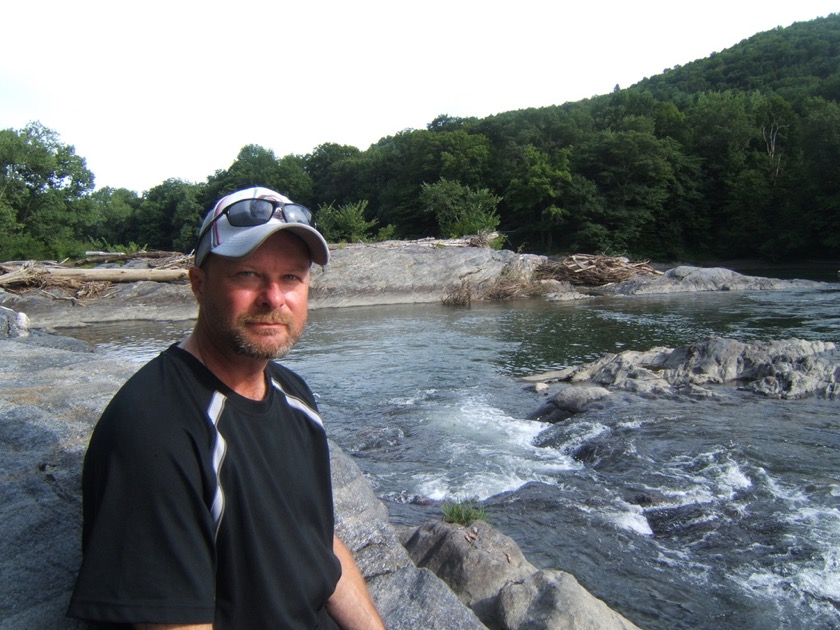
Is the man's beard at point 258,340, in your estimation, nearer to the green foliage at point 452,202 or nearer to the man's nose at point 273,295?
the man's nose at point 273,295

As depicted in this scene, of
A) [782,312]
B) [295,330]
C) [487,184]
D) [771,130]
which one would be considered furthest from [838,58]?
[295,330]

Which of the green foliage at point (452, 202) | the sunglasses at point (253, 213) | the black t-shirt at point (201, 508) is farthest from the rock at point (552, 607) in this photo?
the green foliage at point (452, 202)

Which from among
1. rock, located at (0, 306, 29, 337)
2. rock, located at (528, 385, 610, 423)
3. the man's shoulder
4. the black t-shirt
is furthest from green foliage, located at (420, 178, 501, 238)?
the black t-shirt

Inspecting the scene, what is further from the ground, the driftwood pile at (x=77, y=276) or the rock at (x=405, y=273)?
the driftwood pile at (x=77, y=276)

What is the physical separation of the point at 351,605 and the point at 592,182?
5629 cm

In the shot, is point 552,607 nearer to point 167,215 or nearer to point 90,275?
point 90,275

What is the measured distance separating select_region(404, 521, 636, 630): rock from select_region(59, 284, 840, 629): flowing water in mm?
733

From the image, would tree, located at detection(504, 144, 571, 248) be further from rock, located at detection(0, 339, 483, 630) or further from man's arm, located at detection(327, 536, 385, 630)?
man's arm, located at detection(327, 536, 385, 630)

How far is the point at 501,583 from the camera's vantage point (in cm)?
427

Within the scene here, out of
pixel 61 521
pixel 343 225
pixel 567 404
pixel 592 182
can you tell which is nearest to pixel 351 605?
pixel 61 521

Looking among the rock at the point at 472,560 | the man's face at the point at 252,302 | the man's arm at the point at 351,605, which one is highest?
the man's face at the point at 252,302

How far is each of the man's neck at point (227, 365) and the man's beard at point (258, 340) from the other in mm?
30

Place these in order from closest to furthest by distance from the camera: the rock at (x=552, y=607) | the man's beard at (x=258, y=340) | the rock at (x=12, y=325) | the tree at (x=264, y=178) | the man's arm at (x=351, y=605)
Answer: the man's beard at (x=258, y=340) < the man's arm at (x=351, y=605) < the rock at (x=552, y=607) < the rock at (x=12, y=325) < the tree at (x=264, y=178)

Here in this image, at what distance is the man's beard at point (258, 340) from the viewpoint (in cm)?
208
